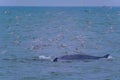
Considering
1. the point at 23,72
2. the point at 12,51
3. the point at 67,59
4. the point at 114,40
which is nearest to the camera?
the point at 23,72

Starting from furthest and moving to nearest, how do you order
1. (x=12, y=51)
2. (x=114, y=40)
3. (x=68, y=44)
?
(x=114, y=40) → (x=68, y=44) → (x=12, y=51)

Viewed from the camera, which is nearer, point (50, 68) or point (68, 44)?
point (50, 68)

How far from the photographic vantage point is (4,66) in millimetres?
33281

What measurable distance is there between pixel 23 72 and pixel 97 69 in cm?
387

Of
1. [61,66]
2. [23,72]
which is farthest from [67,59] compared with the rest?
[23,72]

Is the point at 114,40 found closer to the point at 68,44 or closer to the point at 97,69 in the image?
the point at 68,44

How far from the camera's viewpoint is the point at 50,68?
3216 cm

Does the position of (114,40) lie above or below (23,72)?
Answer: below

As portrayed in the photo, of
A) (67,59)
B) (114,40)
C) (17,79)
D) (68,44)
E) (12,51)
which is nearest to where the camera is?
(17,79)

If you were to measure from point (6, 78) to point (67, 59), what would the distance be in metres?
6.77

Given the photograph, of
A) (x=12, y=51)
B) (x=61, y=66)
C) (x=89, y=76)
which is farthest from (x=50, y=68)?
(x=12, y=51)

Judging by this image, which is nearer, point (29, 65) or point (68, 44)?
point (29, 65)

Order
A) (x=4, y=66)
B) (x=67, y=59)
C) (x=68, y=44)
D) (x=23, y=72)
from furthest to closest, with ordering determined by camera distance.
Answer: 1. (x=68, y=44)
2. (x=67, y=59)
3. (x=4, y=66)
4. (x=23, y=72)

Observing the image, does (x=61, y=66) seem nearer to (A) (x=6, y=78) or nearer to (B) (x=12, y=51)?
(A) (x=6, y=78)
